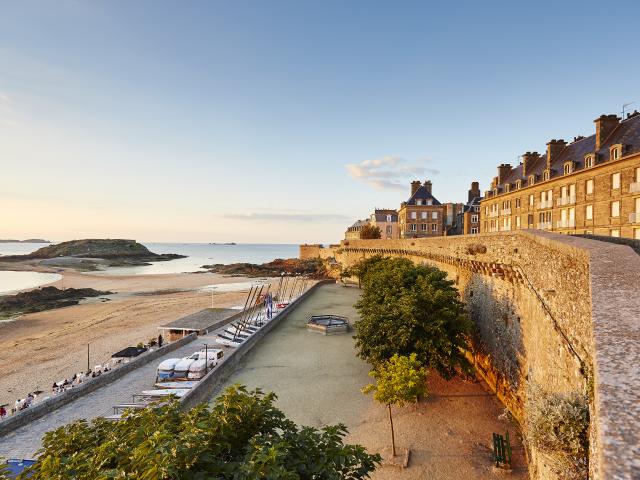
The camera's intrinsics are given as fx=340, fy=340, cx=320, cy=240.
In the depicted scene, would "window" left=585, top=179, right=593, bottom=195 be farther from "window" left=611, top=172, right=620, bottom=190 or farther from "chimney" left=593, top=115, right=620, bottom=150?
"chimney" left=593, top=115, right=620, bottom=150

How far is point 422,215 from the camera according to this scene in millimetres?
66438

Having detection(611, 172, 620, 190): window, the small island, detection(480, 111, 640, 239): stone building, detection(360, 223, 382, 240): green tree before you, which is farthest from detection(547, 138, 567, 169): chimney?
the small island

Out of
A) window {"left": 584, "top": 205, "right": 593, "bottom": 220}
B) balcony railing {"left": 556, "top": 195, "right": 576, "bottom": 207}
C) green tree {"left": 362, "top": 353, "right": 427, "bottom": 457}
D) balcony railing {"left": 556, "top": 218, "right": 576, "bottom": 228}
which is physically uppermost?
balcony railing {"left": 556, "top": 195, "right": 576, "bottom": 207}

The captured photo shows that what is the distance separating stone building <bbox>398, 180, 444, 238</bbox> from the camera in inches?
2608

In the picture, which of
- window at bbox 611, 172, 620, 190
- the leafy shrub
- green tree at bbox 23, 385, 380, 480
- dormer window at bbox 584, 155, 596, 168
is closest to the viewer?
green tree at bbox 23, 385, 380, 480

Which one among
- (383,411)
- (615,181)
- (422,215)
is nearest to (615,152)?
(615,181)

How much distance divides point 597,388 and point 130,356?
90.4ft

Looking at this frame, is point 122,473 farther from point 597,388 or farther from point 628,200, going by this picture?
point 628,200

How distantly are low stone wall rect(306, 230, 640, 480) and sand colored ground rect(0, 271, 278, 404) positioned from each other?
28459 millimetres

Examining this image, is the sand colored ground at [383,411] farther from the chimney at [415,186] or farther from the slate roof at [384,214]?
Answer: the slate roof at [384,214]

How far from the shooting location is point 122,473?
4.50 m

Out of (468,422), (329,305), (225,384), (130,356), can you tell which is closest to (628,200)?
(468,422)

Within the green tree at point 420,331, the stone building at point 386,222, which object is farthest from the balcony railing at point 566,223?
the stone building at point 386,222

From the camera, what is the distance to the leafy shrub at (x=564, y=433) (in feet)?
20.1
